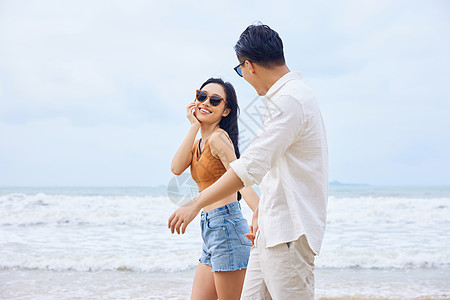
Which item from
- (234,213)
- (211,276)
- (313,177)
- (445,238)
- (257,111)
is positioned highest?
(257,111)

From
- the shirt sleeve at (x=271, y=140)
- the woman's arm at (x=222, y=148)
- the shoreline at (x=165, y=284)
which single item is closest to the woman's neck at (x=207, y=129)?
the woman's arm at (x=222, y=148)

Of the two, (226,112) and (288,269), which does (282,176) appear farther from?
(226,112)

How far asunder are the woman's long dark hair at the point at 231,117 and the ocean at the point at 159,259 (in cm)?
40

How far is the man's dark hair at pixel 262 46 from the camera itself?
1.63 metres

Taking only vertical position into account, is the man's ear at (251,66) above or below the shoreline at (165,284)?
above

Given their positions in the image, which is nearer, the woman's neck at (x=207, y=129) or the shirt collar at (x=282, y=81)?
the shirt collar at (x=282, y=81)

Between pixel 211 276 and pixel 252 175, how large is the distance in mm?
1227

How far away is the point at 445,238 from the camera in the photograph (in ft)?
32.3

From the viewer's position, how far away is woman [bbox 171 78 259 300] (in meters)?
2.25

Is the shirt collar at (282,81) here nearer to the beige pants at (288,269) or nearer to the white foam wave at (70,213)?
the beige pants at (288,269)

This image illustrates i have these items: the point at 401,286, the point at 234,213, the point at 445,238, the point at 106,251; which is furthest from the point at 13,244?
the point at 445,238

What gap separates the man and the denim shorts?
1.84 feet

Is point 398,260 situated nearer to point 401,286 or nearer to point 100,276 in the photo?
Result: point 401,286

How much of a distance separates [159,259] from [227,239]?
209 inches
